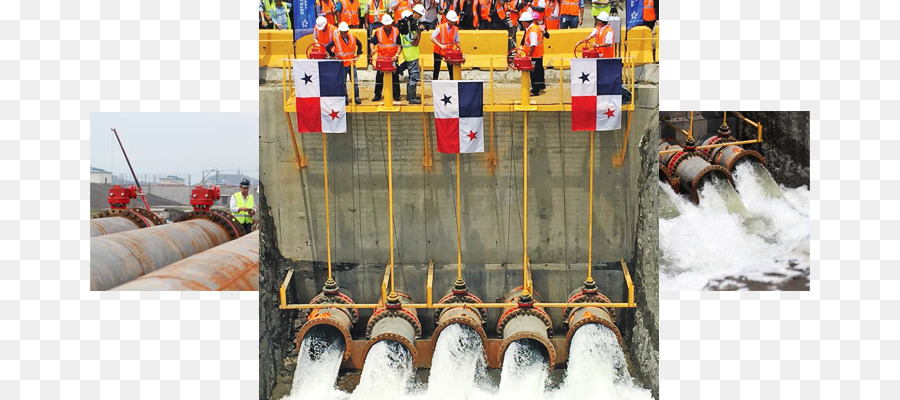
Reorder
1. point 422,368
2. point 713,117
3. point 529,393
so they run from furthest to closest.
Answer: point 713,117 < point 422,368 < point 529,393

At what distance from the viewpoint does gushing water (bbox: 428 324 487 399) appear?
12336mm

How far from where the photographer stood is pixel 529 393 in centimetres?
1206

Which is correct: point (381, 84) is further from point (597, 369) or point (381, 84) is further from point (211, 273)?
point (597, 369)

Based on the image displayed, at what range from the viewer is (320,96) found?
11.6m

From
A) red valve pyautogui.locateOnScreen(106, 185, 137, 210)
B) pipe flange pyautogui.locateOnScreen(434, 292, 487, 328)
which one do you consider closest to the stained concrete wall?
pipe flange pyautogui.locateOnScreen(434, 292, 487, 328)

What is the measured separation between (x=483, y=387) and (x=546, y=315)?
138 centimetres

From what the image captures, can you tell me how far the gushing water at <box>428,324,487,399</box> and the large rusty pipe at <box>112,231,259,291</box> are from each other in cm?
288

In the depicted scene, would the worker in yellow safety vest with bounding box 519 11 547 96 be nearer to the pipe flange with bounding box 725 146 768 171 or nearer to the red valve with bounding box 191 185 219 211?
the pipe flange with bounding box 725 146 768 171

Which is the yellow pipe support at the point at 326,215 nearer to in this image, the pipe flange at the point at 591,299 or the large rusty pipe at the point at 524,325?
the large rusty pipe at the point at 524,325

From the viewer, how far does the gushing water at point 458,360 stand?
1234cm

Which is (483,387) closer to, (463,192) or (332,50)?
(463,192)

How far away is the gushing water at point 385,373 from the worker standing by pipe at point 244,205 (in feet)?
11.9

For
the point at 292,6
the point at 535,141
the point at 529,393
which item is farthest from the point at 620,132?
the point at 292,6

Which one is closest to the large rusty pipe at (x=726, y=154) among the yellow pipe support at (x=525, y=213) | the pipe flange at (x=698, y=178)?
the pipe flange at (x=698, y=178)
